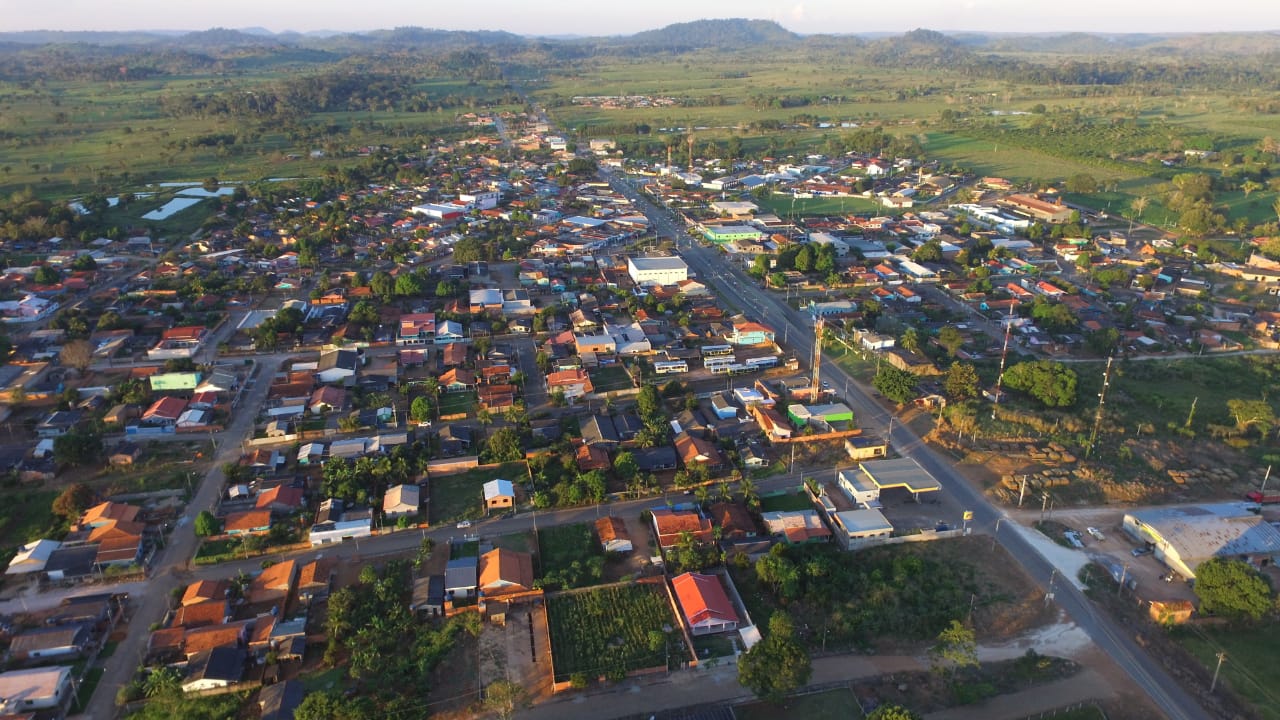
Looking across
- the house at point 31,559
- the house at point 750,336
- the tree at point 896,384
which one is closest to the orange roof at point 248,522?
the house at point 31,559

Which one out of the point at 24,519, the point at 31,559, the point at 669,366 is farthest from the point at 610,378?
the point at 24,519

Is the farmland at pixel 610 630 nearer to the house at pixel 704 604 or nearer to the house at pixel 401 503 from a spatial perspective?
the house at pixel 704 604

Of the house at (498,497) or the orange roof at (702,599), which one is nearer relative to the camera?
the orange roof at (702,599)

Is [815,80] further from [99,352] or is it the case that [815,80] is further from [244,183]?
[99,352]

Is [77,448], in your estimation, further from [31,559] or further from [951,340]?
[951,340]

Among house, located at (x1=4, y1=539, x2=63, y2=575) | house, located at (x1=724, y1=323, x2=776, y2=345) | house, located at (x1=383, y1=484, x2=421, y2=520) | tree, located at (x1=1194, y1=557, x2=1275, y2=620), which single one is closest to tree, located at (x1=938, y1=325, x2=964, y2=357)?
house, located at (x1=724, y1=323, x2=776, y2=345)

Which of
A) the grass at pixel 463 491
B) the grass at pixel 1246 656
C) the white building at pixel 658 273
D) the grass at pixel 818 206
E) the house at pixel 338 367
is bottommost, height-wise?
the grass at pixel 1246 656
